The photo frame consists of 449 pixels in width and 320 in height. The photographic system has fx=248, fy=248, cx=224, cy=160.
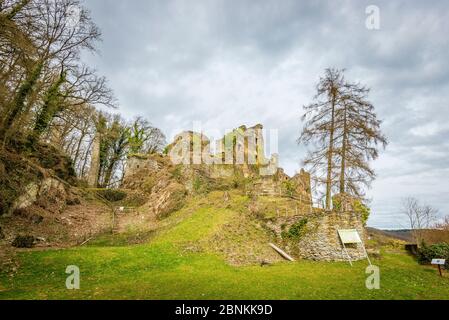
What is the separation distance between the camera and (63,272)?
11.0 meters

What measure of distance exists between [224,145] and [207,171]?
11225 millimetres

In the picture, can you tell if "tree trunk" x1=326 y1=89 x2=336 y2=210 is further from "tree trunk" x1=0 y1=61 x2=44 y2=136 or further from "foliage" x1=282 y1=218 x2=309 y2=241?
"tree trunk" x1=0 y1=61 x2=44 y2=136

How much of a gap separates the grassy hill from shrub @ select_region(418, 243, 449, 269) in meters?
0.71

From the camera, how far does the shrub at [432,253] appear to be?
16594 millimetres

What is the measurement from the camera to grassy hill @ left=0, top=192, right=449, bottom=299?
30.1 ft

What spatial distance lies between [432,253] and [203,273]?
16.1 m

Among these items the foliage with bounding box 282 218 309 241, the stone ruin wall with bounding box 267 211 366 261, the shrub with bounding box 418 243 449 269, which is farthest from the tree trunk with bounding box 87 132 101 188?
the shrub with bounding box 418 243 449 269

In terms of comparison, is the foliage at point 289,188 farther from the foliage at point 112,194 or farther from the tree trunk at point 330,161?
the foliage at point 112,194

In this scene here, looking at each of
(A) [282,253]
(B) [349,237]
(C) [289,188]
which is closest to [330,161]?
(B) [349,237]

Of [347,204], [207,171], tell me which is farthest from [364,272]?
[207,171]

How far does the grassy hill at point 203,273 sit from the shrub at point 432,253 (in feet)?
2.31

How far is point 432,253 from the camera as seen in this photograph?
17031mm
